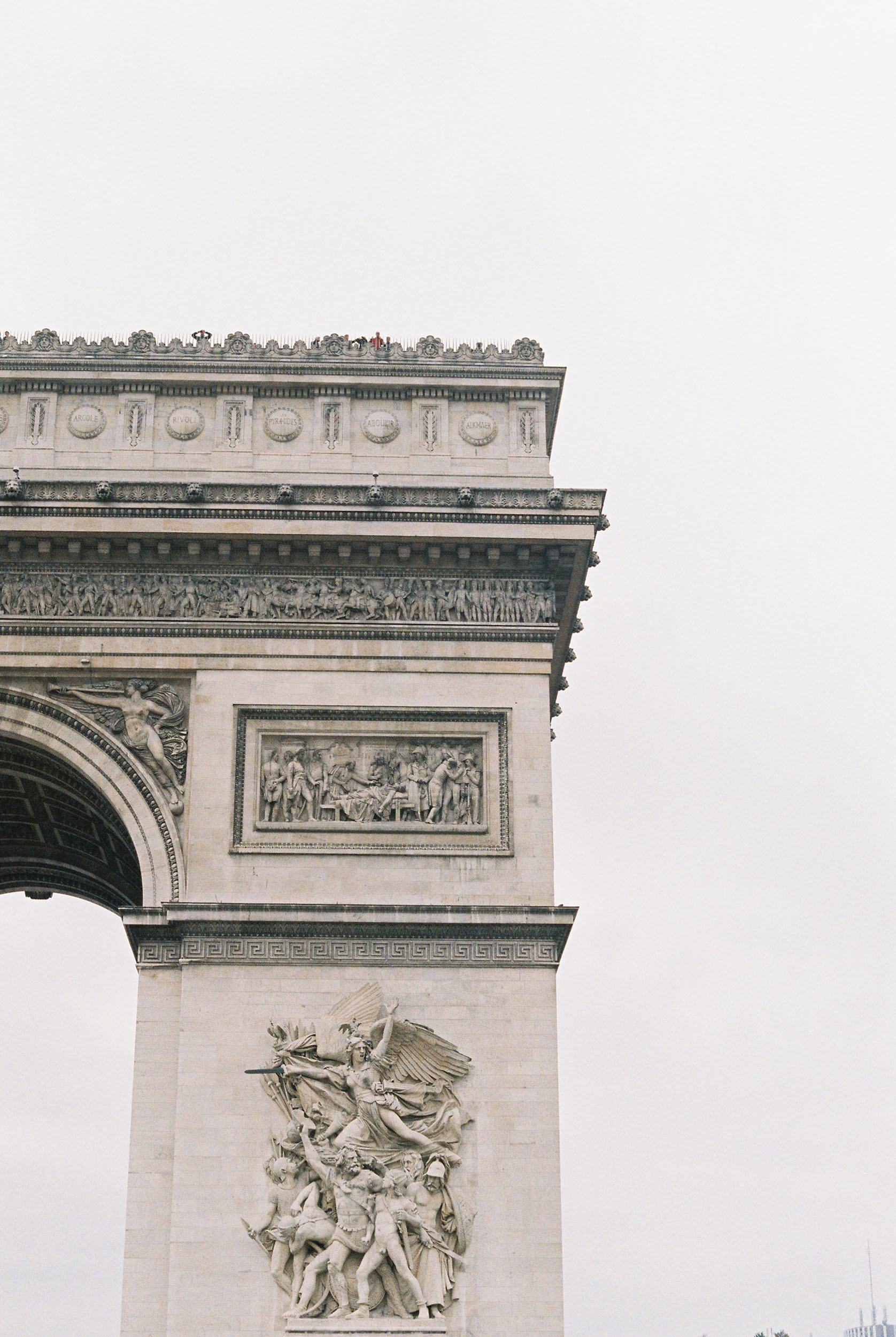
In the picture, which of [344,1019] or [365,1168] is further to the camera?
[344,1019]

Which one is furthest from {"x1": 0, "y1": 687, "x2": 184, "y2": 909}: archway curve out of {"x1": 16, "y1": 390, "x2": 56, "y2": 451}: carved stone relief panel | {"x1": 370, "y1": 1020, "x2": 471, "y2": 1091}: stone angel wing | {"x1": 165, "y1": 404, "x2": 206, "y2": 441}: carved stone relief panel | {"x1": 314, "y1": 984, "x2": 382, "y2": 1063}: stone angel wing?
{"x1": 165, "y1": 404, "x2": 206, "y2": 441}: carved stone relief panel

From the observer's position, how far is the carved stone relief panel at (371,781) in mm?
27344

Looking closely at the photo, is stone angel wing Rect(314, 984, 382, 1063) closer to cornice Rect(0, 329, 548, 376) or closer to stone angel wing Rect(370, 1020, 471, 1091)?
stone angel wing Rect(370, 1020, 471, 1091)

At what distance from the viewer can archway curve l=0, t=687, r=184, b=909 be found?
2720 centimetres

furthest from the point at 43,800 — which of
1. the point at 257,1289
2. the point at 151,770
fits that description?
the point at 257,1289

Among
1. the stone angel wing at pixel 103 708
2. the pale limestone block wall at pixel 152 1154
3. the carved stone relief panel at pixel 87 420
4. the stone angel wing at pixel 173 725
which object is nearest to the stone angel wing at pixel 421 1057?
the pale limestone block wall at pixel 152 1154

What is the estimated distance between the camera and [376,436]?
29750 mm

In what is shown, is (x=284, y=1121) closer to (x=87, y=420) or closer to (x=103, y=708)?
(x=103, y=708)

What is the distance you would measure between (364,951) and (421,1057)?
4.96 ft

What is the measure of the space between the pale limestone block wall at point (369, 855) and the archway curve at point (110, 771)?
1.15 feet

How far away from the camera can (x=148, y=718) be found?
92.0ft

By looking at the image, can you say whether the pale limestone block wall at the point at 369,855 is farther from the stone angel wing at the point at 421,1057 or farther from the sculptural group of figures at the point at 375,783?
the stone angel wing at the point at 421,1057

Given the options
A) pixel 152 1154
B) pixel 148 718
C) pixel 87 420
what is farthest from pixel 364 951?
pixel 87 420

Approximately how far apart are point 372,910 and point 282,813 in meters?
1.80
